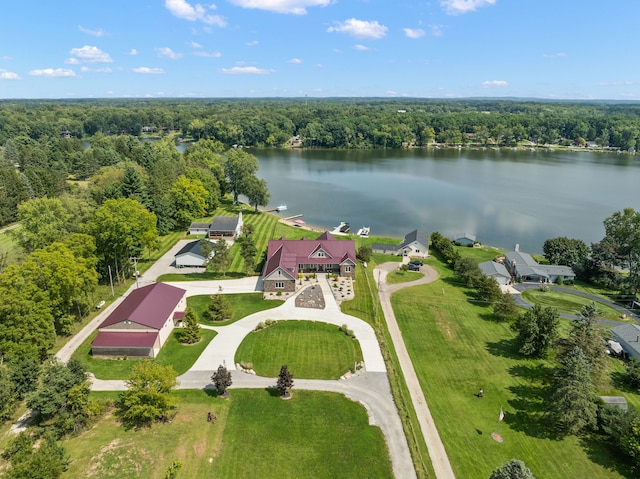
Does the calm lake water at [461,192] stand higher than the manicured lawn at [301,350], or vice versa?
the calm lake water at [461,192]

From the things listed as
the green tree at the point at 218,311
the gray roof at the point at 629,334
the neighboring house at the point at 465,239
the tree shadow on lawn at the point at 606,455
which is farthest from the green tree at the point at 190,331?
the neighboring house at the point at 465,239

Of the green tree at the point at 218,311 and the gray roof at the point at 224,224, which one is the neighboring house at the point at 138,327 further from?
the gray roof at the point at 224,224

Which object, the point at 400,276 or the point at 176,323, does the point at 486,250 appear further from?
the point at 176,323

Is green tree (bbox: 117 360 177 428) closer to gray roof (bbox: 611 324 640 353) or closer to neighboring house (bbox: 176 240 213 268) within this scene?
neighboring house (bbox: 176 240 213 268)

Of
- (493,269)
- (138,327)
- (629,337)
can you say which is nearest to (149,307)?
(138,327)

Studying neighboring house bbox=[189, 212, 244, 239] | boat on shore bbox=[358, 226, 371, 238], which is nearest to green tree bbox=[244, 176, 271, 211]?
neighboring house bbox=[189, 212, 244, 239]
